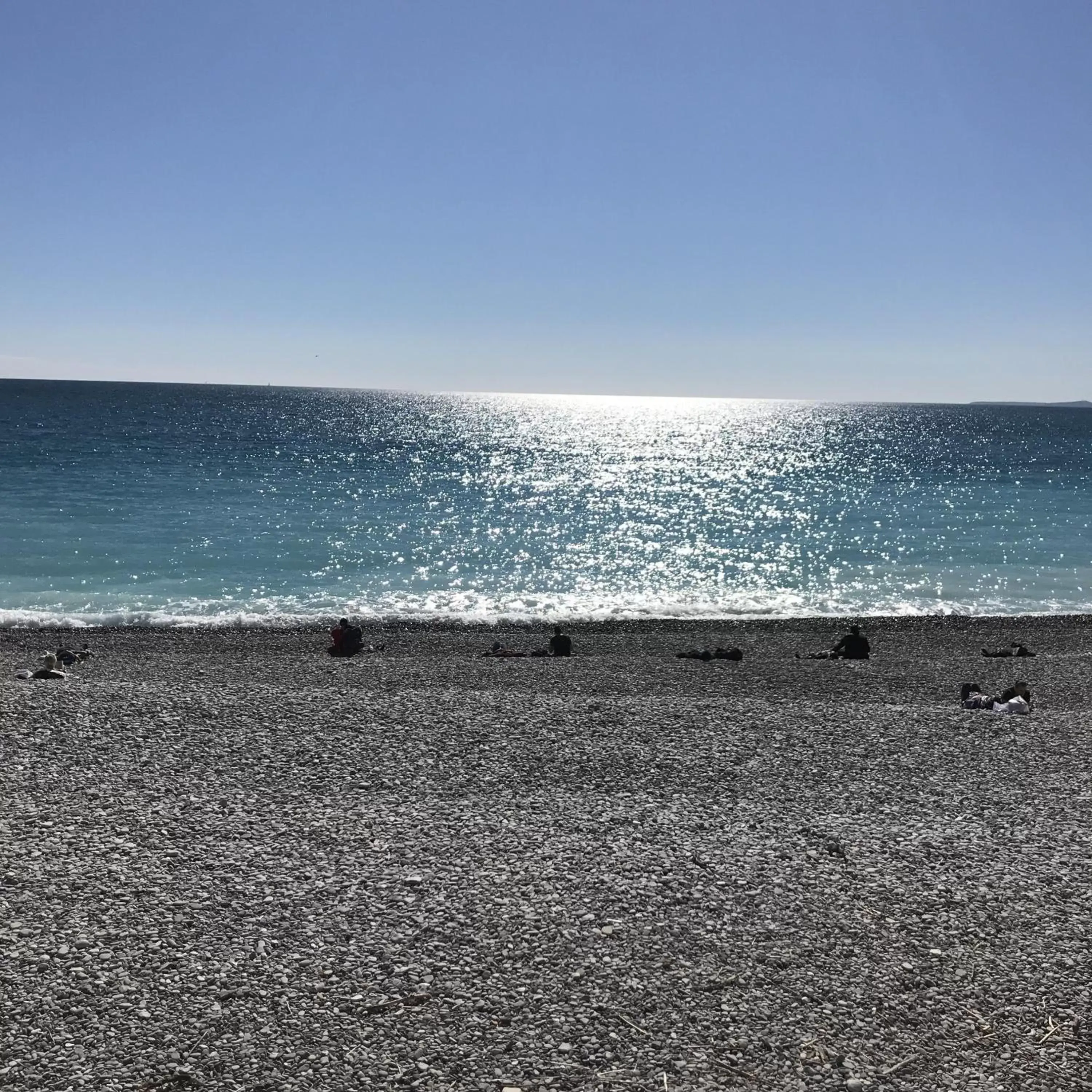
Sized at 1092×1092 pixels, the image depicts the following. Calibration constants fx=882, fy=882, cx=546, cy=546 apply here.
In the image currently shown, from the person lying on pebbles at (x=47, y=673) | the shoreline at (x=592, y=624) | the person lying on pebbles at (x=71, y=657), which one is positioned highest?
the person lying on pebbles at (x=47, y=673)

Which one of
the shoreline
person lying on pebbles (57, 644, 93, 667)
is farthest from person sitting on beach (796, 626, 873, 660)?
person lying on pebbles (57, 644, 93, 667)

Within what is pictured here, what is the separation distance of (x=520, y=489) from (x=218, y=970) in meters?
55.8

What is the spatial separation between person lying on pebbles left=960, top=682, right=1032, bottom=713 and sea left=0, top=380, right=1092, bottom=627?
42.1 feet

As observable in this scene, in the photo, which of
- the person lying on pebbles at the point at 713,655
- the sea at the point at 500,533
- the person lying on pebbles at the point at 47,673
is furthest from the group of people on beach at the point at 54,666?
the person lying on pebbles at the point at 713,655

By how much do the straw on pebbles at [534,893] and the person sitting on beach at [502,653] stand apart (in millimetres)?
6219

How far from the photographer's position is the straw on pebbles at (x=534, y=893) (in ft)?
19.6

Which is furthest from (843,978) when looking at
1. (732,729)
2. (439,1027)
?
(732,729)

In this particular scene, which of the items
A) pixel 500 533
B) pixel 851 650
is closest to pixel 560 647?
pixel 851 650

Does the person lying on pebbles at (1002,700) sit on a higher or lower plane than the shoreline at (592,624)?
higher

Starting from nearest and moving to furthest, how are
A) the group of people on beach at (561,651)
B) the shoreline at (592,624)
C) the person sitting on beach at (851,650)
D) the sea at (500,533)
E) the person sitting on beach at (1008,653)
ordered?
the group of people on beach at (561,651), the person sitting on beach at (851,650), the person sitting on beach at (1008,653), the shoreline at (592,624), the sea at (500,533)

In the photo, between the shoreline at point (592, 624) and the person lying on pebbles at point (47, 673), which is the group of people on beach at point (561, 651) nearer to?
→ the person lying on pebbles at point (47, 673)

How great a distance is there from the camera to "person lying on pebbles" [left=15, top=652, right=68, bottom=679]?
15492mm

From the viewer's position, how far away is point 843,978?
22.3ft

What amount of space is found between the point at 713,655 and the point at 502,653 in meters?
5.00
